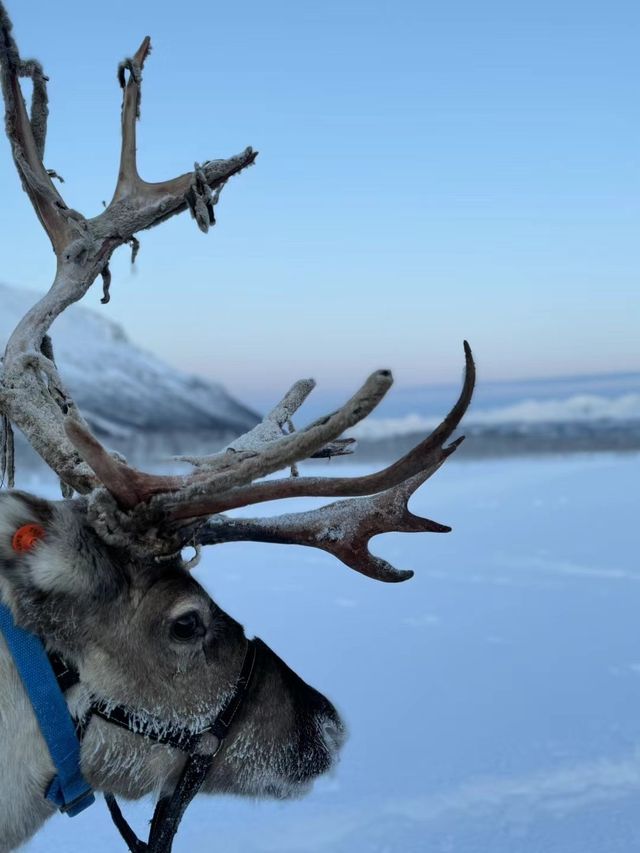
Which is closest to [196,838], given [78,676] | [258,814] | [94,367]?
[258,814]

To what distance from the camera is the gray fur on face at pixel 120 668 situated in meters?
1.95

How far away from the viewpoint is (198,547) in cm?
218

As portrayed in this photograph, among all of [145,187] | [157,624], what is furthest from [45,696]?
[145,187]

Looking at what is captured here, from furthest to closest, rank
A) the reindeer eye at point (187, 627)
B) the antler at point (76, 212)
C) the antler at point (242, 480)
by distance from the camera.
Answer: the antler at point (76, 212)
the reindeer eye at point (187, 627)
the antler at point (242, 480)

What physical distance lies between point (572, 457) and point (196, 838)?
1150 centimetres

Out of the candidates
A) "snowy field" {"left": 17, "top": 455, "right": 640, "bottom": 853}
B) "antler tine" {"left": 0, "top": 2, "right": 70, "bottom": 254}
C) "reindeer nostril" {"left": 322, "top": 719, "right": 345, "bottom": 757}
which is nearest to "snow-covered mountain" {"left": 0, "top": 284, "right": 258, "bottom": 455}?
"snowy field" {"left": 17, "top": 455, "right": 640, "bottom": 853}

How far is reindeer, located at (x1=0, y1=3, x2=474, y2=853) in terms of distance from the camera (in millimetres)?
1951

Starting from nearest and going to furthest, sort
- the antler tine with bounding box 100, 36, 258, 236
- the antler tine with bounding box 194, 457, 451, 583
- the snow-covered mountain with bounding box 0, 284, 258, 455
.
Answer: the antler tine with bounding box 194, 457, 451, 583, the antler tine with bounding box 100, 36, 258, 236, the snow-covered mountain with bounding box 0, 284, 258, 455

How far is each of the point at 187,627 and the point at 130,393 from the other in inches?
637

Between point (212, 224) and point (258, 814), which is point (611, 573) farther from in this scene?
point (212, 224)

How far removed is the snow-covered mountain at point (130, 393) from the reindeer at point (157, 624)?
11.8 m

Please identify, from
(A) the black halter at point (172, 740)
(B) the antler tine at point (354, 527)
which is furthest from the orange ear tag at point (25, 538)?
(B) the antler tine at point (354, 527)

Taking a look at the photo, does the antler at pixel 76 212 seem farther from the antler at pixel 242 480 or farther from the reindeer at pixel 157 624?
the antler at pixel 242 480

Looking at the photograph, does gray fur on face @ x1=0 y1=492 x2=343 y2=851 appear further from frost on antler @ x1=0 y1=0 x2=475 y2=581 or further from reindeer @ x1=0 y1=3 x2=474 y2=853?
frost on antler @ x1=0 y1=0 x2=475 y2=581
